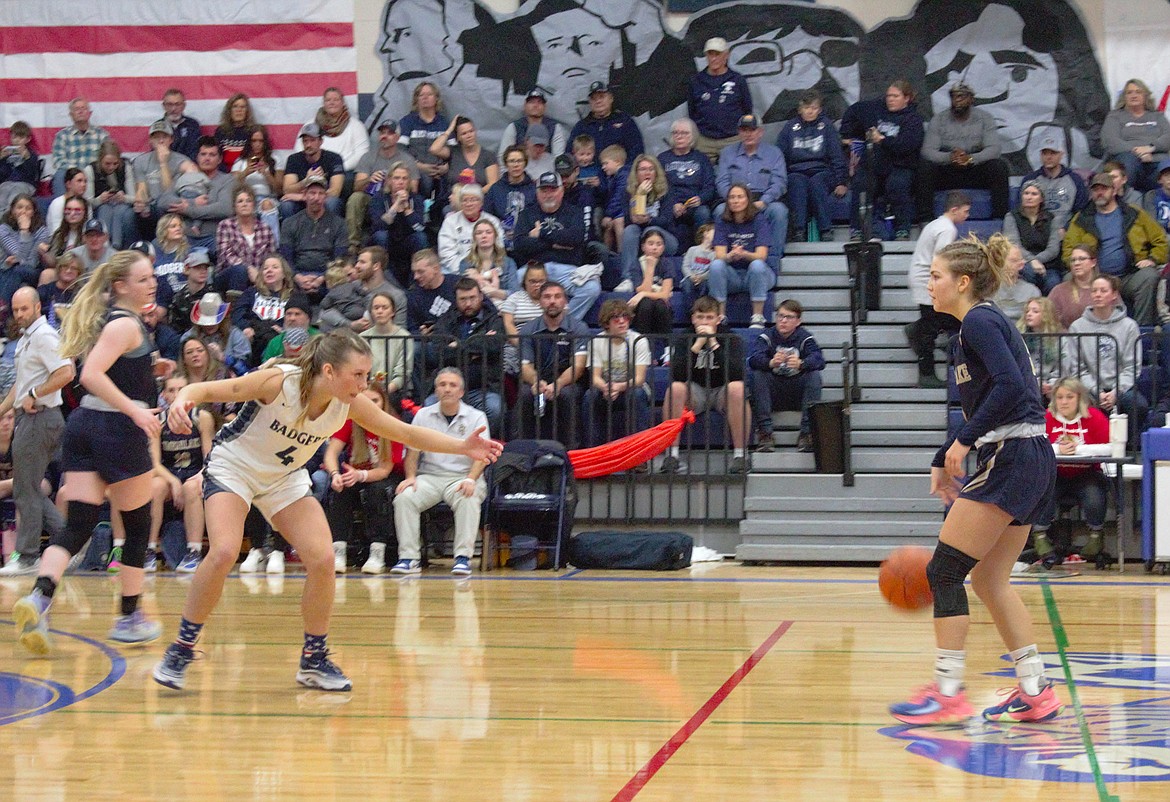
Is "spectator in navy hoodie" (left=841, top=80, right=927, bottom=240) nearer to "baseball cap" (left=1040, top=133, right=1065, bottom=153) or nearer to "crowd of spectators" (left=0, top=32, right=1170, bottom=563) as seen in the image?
"crowd of spectators" (left=0, top=32, right=1170, bottom=563)

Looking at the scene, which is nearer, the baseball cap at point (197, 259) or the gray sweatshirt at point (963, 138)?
the baseball cap at point (197, 259)

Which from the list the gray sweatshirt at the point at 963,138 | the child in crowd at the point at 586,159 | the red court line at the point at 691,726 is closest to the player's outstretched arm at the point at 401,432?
the red court line at the point at 691,726

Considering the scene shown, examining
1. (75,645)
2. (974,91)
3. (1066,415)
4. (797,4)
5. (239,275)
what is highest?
(797,4)

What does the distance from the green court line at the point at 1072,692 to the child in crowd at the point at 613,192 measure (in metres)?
5.41

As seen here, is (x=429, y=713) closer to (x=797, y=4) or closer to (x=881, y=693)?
(x=881, y=693)

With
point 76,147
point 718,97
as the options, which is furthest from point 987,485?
point 76,147

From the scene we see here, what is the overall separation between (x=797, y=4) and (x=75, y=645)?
1024cm

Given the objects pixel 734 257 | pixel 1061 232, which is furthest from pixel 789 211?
pixel 1061 232

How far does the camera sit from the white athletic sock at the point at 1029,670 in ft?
15.7

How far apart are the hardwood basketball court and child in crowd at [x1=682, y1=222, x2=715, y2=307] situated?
13.3 feet

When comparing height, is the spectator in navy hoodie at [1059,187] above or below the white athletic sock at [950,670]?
above

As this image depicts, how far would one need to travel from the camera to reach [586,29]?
14516 mm

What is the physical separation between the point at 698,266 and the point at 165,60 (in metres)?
6.84

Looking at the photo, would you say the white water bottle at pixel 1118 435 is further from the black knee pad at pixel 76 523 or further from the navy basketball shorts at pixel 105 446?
the black knee pad at pixel 76 523
